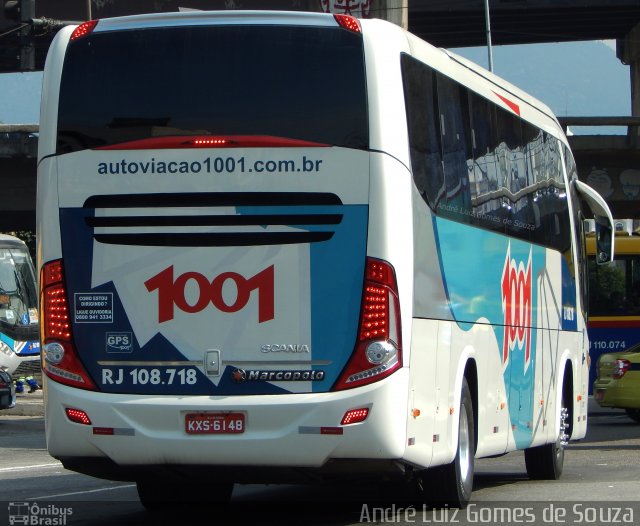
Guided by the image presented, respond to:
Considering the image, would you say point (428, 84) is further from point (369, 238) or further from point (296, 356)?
point (296, 356)

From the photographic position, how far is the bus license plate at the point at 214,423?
9.44 m

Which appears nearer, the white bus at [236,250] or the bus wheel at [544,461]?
the white bus at [236,250]

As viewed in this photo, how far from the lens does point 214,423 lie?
9.48m

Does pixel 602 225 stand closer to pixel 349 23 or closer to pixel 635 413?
pixel 349 23

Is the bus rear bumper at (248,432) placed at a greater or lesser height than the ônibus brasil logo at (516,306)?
lesser

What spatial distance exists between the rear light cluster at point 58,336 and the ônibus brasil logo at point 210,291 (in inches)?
23.9

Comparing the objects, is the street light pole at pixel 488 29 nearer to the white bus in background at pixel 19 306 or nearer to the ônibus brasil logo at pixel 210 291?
the white bus in background at pixel 19 306

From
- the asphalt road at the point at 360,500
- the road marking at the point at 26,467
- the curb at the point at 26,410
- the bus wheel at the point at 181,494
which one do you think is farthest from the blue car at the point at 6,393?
the bus wheel at the point at 181,494

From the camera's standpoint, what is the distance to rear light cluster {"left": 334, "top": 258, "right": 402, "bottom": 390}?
9.43 metres

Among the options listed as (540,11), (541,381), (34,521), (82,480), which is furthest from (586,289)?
(540,11)

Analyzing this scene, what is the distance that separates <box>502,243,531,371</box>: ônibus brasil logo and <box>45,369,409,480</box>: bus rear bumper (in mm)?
3325

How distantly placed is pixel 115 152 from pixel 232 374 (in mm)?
1692

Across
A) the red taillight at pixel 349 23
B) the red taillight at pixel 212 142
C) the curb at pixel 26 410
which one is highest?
the red taillight at pixel 349 23

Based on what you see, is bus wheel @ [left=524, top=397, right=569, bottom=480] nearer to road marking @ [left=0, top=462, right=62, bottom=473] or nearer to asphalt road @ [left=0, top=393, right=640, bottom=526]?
asphalt road @ [left=0, top=393, right=640, bottom=526]
